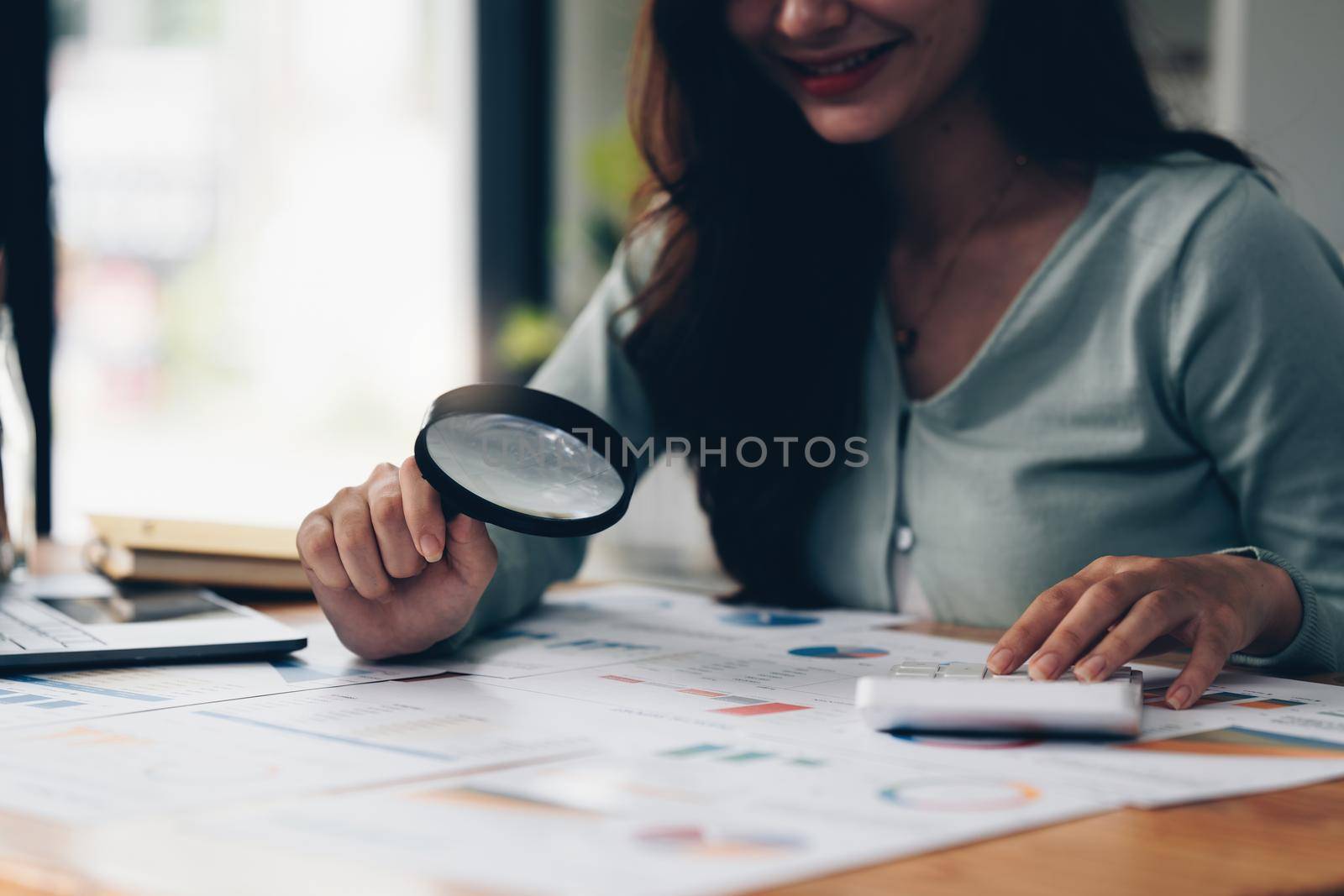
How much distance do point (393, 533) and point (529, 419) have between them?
0.12 m

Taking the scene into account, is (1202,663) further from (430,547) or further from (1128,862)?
(430,547)

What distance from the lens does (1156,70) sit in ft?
4.64

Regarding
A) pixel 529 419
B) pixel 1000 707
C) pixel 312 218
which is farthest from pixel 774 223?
pixel 312 218

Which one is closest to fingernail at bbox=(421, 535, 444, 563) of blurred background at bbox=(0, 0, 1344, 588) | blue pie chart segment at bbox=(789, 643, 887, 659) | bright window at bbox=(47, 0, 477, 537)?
blue pie chart segment at bbox=(789, 643, 887, 659)

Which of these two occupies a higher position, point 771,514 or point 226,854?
point 226,854

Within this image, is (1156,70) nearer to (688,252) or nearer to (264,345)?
(688,252)

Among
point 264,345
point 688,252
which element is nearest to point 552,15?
point 264,345

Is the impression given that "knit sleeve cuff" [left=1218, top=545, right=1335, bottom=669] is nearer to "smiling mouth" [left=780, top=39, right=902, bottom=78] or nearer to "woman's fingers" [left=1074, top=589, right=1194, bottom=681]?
"woman's fingers" [left=1074, top=589, right=1194, bottom=681]

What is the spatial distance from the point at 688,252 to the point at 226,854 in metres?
0.94

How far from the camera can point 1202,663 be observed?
0.75 metres

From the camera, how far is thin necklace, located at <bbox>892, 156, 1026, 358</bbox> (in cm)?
129

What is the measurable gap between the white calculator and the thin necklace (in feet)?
2.20

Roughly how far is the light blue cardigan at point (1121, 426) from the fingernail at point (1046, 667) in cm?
42

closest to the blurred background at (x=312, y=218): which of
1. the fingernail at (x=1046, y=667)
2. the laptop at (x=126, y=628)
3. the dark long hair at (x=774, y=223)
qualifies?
the dark long hair at (x=774, y=223)
